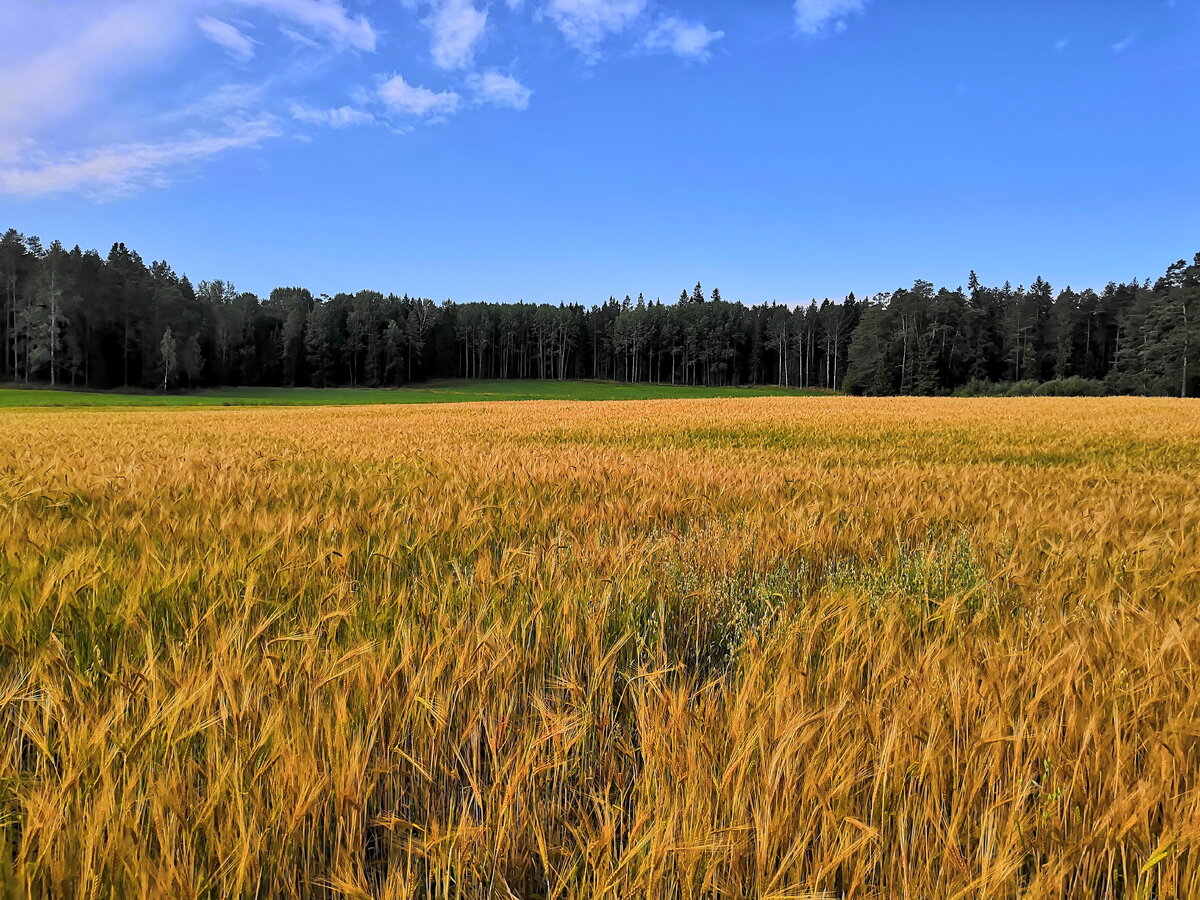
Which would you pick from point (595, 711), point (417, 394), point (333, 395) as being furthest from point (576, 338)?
point (595, 711)

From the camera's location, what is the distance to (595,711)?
1.41 meters

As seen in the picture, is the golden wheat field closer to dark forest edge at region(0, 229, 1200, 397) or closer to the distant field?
the distant field

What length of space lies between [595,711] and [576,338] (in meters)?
130

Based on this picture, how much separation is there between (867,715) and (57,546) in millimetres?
3019

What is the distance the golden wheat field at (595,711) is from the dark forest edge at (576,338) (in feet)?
258

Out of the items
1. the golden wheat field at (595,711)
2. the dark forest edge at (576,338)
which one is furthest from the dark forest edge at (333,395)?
the golden wheat field at (595,711)

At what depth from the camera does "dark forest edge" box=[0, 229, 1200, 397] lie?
7181cm

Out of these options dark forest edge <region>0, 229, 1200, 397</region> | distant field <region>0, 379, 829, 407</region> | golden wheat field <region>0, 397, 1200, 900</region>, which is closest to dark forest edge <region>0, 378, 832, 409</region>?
distant field <region>0, 379, 829, 407</region>

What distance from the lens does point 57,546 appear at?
2557mm

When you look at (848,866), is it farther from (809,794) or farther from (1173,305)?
(1173,305)

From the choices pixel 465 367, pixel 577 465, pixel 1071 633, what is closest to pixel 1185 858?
pixel 1071 633

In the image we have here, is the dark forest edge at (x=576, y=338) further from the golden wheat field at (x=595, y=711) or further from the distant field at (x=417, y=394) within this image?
the golden wheat field at (x=595, y=711)

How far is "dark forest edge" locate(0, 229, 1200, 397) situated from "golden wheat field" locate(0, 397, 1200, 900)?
78.7 m

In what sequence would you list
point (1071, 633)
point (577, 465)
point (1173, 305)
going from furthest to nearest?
point (1173, 305) < point (577, 465) < point (1071, 633)
